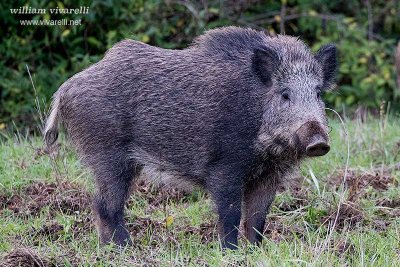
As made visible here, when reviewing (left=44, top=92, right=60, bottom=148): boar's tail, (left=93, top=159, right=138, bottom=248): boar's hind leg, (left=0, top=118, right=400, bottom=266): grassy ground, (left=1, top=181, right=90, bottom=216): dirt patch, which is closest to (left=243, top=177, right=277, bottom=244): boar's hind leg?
(left=0, top=118, right=400, bottom=266): grassy ground

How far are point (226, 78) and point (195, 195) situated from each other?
122 centimetres

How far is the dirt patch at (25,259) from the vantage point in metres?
4.22

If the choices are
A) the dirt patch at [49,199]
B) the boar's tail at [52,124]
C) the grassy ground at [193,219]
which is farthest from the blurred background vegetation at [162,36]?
the boar's tail at [52,124]

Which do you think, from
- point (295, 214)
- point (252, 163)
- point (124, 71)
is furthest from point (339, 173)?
point (124, 71)

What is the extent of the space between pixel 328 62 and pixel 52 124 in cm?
178

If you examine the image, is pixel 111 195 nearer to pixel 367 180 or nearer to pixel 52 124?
pixel 52 124

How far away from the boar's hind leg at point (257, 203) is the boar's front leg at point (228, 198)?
16cm

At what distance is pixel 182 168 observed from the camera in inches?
208

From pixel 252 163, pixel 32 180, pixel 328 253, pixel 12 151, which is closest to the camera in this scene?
pixel 328 253

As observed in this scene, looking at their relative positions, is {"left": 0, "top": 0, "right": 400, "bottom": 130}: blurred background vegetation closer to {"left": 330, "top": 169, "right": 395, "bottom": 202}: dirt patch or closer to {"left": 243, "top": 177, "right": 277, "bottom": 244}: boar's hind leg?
{"left": 330, "top": 169, "right": 395, "bottom": 202}: dirt patch

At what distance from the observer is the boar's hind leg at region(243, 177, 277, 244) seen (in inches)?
203

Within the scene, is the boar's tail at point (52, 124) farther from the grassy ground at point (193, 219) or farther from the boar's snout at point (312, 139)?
the boar's snout at point (312, 139)

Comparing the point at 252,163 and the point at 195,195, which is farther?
the point at 195,195

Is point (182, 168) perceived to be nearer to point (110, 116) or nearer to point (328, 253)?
point (110, 116)
